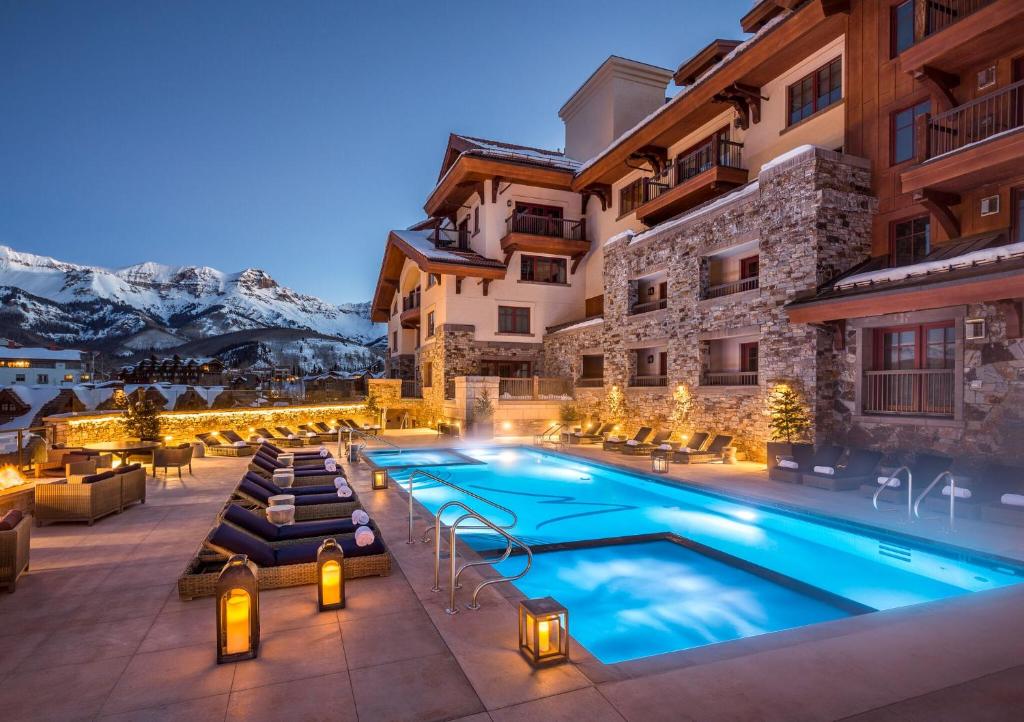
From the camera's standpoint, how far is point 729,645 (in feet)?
12.5

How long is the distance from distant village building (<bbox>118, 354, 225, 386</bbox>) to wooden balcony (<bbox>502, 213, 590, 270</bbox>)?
3117 centimetres

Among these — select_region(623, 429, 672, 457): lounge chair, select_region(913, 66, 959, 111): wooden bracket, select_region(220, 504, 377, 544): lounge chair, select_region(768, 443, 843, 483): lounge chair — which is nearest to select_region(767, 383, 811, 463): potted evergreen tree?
select_region(768, 443, 843, 483): lounge chair

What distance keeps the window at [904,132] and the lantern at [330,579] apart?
13.7 m

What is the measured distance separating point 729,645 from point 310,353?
92024mm

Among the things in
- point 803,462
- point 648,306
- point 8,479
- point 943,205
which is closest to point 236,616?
point 8,479

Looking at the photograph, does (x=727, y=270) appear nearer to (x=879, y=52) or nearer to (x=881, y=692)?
(x=879, y=52)

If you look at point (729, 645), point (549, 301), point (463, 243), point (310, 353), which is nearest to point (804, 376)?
point (729, 645)

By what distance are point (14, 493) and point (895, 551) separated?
11.1 m

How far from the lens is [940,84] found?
1076 centimetres

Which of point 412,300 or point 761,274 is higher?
point 412,300

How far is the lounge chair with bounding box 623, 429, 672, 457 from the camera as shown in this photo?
14930 millimetres

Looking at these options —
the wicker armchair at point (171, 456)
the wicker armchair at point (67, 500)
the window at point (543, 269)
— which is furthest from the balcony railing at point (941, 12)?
the wicker armchair at point (171, 456)

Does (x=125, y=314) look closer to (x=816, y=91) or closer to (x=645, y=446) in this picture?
(x=645, y=446)

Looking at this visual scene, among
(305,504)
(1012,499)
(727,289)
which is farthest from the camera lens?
(727,289)
